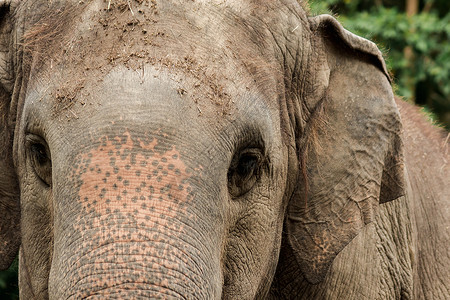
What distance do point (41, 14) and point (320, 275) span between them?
144 centimetres

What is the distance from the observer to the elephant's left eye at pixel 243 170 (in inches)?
118

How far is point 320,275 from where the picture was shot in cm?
353

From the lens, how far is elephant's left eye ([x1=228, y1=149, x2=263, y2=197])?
9.82 feet

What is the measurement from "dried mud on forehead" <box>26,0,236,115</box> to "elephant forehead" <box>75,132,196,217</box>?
226 mm

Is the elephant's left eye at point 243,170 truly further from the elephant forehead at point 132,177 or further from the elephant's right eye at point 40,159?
the elephant's right eye at point 40,159

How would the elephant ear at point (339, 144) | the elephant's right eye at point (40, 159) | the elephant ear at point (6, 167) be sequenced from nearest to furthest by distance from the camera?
1. the elephant's right eye at point (40, 159)
2. the elephant ear at point (6, 167)
3. the elephant ear at point (339, 144)

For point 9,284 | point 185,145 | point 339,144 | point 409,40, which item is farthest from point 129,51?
point 409,40

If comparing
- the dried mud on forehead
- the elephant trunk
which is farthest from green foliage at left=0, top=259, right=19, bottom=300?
the elephant trunk

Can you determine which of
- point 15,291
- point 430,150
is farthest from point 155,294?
point 15,291

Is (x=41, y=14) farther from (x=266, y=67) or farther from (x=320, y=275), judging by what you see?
(x=320, y=275)

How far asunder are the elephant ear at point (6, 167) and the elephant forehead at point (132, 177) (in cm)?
79

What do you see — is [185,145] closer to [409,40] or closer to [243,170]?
[243,170]

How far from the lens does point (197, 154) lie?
2.72m

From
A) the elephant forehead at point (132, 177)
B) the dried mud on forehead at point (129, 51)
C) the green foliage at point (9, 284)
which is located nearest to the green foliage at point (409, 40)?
the green foliage at point (9, 284)
